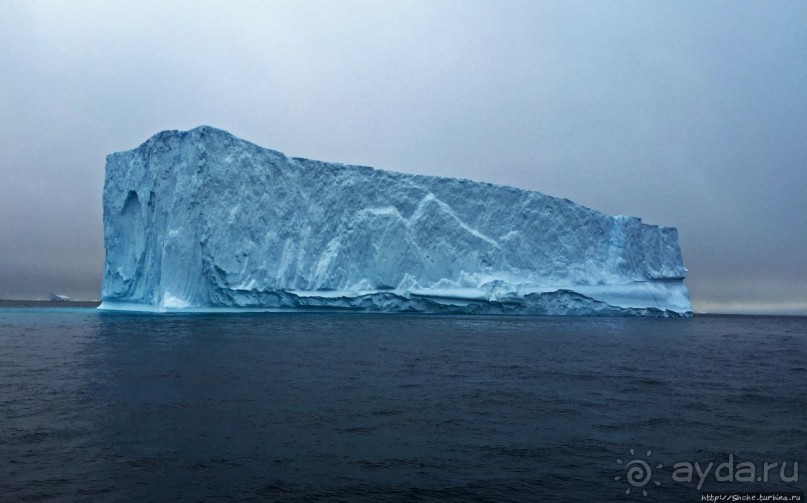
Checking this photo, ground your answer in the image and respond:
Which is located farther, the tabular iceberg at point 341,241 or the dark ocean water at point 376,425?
the tabular iceberg at point 341,241

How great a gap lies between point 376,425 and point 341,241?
65.9 feet

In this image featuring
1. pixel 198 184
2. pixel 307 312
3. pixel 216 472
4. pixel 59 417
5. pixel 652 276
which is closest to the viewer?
pixel 216 472

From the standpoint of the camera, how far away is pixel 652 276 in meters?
30.5

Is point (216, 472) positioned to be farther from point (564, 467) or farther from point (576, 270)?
point (576, 270)

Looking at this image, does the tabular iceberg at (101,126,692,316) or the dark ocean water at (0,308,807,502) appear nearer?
the dark ocean water at (0,308,807,502)

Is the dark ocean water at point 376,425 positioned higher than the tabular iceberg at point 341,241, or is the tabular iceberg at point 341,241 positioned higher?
the tabular iceberg at point 341,241

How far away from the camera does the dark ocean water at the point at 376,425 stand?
3924mm

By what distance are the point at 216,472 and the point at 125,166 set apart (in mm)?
24159

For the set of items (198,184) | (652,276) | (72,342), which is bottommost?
(72,342)

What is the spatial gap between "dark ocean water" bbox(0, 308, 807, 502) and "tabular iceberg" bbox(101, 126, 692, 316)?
12284 mm

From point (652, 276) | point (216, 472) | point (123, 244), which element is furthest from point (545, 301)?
point (216, 472)

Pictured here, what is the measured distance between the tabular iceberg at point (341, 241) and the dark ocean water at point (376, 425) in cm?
1228

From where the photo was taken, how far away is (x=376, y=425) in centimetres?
552

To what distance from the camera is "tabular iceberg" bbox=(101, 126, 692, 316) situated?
2298 cm
